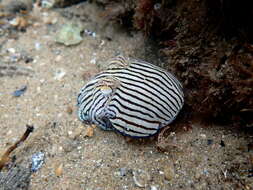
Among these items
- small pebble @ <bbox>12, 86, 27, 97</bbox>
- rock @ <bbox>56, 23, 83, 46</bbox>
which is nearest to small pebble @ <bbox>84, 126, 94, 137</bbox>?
small pebble @ <bbox>12, 86, 27, 97</bbox>

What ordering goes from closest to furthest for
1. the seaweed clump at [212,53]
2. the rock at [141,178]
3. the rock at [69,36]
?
the seaweed clump at [212,53] → the rock at [141,178] → the rock at [69,36]

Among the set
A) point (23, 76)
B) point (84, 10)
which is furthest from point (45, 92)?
point (84, 10)

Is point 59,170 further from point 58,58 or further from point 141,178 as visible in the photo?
point 58,58

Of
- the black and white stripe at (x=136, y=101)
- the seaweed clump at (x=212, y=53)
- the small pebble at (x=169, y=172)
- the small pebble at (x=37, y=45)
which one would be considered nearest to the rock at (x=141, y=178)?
the small pebble at (x=169, y=172)

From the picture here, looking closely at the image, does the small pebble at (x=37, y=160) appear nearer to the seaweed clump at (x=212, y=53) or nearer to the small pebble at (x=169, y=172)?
the small pebble at (x=169, y=172)

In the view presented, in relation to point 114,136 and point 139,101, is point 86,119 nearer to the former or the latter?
point 114,136

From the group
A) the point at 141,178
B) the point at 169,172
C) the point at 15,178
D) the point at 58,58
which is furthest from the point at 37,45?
the point at 169,172

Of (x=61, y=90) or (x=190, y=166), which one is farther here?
(x=61, y=90)
